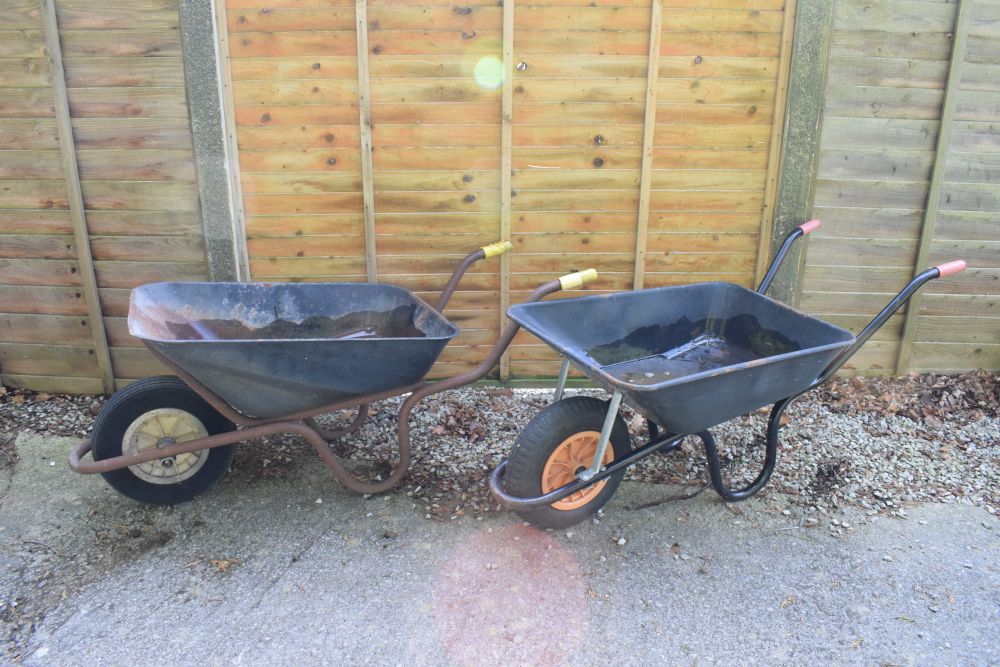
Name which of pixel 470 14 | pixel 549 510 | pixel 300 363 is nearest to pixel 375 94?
pixel 470 14

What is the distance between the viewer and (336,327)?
3.54 metres

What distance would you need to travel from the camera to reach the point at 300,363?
286 cm

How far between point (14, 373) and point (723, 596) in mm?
4443

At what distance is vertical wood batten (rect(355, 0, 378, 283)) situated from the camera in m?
3.91

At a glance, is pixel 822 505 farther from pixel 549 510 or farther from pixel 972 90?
pixel 972 90

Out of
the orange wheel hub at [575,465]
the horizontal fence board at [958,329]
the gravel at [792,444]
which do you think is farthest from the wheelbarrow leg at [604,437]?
the horizontal fence board at [958,329]

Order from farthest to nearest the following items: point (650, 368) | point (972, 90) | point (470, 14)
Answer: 1. point (972, 90)
2. point (470, 14)
3. point (650, 368)

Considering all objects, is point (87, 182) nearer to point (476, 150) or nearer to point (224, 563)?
point (476, 150)

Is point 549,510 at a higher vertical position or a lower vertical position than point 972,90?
lower

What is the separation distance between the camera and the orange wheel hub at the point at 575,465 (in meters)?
3.04

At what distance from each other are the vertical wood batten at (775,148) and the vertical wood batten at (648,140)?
726mm

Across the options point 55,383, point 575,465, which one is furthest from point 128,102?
point 575,465

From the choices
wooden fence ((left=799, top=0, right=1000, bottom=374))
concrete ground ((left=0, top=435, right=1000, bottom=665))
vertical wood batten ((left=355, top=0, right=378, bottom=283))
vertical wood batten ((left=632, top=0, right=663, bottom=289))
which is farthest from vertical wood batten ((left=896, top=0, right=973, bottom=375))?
vertical wood batten ((left=355, top=0, right=378, bottom=283))

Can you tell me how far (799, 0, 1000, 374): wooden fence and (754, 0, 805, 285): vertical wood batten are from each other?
0.27 metres
